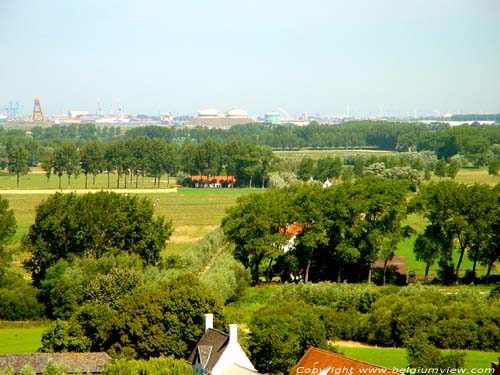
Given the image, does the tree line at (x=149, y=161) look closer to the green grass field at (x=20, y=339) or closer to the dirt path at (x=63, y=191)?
the dirt path at (x=63, y=191)

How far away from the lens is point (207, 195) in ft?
313

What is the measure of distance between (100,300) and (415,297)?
12.1m

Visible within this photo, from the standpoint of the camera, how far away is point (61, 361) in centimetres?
2788

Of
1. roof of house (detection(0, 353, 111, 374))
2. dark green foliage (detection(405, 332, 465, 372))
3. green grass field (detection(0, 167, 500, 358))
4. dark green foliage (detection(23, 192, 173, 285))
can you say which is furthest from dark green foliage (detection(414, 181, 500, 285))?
roof of house (detection(0, 353, 111, 374))

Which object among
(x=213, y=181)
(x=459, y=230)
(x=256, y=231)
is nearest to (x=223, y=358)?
(x=256, y=231)

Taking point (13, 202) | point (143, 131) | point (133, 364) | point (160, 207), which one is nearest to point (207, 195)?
point (160, 207)

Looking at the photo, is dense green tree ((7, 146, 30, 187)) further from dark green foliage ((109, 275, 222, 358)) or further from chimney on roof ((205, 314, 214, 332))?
chimney on roof ((205, 314, 214, 332))

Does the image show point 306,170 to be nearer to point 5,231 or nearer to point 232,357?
point 5,231

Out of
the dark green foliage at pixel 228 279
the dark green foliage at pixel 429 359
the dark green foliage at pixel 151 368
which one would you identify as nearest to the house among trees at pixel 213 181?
the dark green foliage at pixel 228 279

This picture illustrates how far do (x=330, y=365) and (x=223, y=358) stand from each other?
372cm

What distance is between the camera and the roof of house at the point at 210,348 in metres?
26.2

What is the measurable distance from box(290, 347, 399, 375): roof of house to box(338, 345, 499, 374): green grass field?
520 cm

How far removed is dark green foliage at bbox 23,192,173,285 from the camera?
45.0 metres

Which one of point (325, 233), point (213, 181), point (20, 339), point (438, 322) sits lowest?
point (213, 181)
